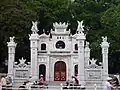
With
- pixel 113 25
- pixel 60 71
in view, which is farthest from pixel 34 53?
pixel 113 25

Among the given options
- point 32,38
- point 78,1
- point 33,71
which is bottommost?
point 33,71

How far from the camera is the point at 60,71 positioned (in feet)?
102

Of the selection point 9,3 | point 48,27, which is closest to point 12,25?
point 9,3

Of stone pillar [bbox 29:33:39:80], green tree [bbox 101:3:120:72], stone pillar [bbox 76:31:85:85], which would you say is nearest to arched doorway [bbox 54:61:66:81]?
stone pillar [bbox 29:33:39:80]

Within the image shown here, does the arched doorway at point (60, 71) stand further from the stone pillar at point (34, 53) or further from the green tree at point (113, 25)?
the green tree at point (113, 25)

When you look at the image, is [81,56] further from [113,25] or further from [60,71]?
[113,25]

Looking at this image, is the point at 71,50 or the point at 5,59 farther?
the point at 5,59

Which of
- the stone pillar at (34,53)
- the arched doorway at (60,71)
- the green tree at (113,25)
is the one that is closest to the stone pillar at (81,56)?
the arched doorway at (60,71)

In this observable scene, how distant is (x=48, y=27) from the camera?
142 feet

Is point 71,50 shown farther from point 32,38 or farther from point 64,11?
point 64,11

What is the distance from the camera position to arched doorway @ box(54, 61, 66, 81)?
1219 inches

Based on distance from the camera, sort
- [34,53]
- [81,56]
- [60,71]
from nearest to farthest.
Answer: [81,56], [34,53], [60,71]

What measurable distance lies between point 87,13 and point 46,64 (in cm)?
1285

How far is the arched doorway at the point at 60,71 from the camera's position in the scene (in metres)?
31.0
